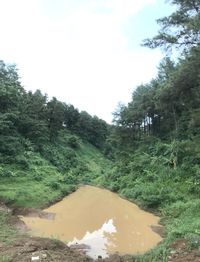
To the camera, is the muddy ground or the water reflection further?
the water reflection

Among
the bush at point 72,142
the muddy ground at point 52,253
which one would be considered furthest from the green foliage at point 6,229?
the bush at point 72,142

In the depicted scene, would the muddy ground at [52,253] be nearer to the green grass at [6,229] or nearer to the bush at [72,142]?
the green grass at [6,229]

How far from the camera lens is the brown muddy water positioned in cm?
1454

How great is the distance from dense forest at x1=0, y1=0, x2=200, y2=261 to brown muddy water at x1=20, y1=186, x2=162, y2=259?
101cm

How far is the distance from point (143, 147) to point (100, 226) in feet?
62.1

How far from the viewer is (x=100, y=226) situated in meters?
18.2

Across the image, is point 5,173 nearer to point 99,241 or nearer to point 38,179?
point 38,179

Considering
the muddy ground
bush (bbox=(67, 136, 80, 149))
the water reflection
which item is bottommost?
the water reflection

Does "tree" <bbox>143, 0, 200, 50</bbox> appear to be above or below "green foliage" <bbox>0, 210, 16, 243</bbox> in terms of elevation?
above

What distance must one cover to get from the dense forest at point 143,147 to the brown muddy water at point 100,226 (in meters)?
1.01

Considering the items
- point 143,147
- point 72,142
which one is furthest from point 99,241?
point 72,142

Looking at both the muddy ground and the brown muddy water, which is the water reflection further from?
the muddy ground

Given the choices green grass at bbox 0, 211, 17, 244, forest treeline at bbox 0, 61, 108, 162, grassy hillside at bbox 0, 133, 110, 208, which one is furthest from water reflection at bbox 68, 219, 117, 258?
forest treeline at bbox 0, 61, 108, 162

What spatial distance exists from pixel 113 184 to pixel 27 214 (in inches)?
546
